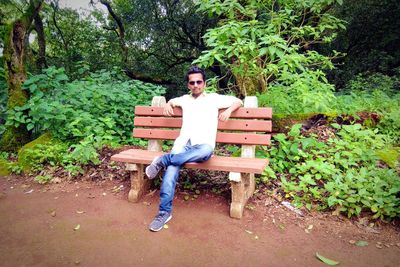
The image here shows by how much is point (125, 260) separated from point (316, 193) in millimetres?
2239

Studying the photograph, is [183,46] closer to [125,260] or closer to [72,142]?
[72,142]

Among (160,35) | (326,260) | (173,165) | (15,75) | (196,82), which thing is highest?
(160,35)

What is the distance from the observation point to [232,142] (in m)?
3.79

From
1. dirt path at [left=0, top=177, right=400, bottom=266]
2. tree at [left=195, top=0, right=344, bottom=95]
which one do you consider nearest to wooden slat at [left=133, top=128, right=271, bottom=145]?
dirt path at [left=0, top=177, right=400, bottom=266]

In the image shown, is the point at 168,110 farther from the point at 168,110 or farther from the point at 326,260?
the point at 326,260

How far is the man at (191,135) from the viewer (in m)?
3.13

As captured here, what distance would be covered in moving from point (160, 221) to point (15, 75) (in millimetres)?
4802

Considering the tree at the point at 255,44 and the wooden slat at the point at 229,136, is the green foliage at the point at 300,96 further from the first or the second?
the wooden slat at the point at 229,136

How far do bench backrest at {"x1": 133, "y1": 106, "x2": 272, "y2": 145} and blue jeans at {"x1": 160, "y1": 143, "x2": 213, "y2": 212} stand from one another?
0.54 metres

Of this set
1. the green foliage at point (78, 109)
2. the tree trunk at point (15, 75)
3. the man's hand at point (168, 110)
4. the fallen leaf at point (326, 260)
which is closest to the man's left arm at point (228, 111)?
the man's hand at point (168, 110)

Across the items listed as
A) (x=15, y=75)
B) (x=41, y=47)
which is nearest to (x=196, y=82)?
(x=15, y=75)

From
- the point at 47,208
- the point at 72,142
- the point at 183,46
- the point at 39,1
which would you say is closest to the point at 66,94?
the point at 72,142

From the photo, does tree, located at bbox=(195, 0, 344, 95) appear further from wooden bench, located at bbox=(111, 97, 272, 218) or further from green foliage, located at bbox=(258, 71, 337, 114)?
wooden bench, located at bbox=(111, 97, 272, 218)

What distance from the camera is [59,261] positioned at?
2500 mm
